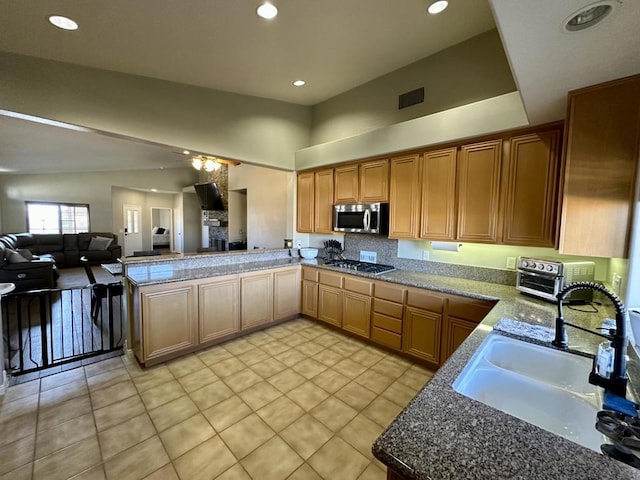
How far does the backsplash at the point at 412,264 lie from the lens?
109 inches

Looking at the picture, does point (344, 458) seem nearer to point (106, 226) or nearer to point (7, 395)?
point (7, 395)

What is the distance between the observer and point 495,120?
2377mm

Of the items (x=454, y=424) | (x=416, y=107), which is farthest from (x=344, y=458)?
(x=416, y=107)

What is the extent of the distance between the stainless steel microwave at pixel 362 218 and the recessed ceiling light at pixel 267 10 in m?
2.05

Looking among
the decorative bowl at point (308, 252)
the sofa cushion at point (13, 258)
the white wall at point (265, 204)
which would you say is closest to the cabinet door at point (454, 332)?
the decorative bowl at point (308, 252)

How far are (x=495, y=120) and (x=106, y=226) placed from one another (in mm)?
11137

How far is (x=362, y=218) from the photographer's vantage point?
3416 millimetres

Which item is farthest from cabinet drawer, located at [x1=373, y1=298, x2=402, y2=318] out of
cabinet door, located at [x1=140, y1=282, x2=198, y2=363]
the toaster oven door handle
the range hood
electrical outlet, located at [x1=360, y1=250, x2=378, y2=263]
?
the range hood

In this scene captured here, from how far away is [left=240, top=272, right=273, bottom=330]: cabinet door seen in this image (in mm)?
3420

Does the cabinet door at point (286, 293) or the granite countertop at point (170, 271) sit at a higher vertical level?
the granite countertop at point (170, 271)

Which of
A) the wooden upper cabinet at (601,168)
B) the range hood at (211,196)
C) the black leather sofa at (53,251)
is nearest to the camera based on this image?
the wooden upper cabinet at (601,168)

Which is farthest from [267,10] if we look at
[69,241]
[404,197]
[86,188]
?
[86,188]

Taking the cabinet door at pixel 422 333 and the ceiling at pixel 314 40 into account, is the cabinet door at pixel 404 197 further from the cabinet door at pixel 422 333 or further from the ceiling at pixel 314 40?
the ceiling at pixel 314 40

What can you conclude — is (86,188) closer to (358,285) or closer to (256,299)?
(256,299)
